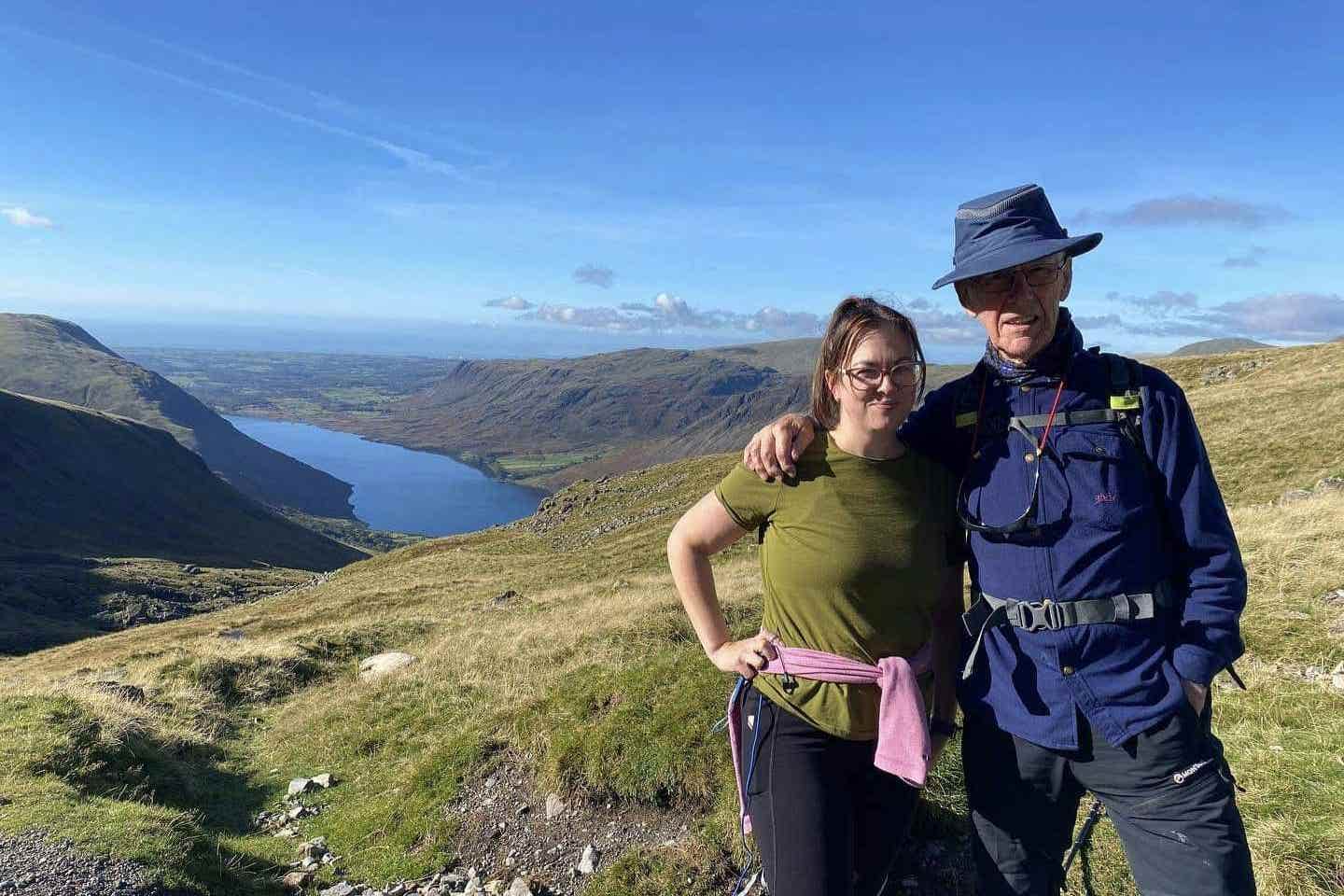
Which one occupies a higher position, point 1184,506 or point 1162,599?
point 1184,506

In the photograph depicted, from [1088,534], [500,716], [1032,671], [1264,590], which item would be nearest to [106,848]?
[500,716]

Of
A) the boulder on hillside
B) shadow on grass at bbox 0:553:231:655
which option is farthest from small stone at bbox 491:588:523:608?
shadow on grass at bbox 0:553:231:655

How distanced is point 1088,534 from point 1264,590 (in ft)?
29.8

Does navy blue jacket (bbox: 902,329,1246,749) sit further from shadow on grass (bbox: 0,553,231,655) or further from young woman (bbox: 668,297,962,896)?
shadow on grass (bbox: 0,553,231,655)

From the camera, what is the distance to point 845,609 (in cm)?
359

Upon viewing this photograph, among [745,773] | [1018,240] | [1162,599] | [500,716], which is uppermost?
[1018,240]

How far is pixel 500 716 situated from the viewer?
1020cm

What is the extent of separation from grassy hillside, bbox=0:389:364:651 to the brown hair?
72.2 meters

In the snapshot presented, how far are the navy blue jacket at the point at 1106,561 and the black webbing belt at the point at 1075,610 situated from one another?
36 mm

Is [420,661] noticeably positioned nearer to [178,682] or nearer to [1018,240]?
[178,682]

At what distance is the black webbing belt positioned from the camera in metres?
3.18

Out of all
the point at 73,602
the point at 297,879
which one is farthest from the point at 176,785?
the point at 73,602

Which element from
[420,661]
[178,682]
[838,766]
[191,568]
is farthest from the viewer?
[191,568]

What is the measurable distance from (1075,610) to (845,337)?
5.67 feet
